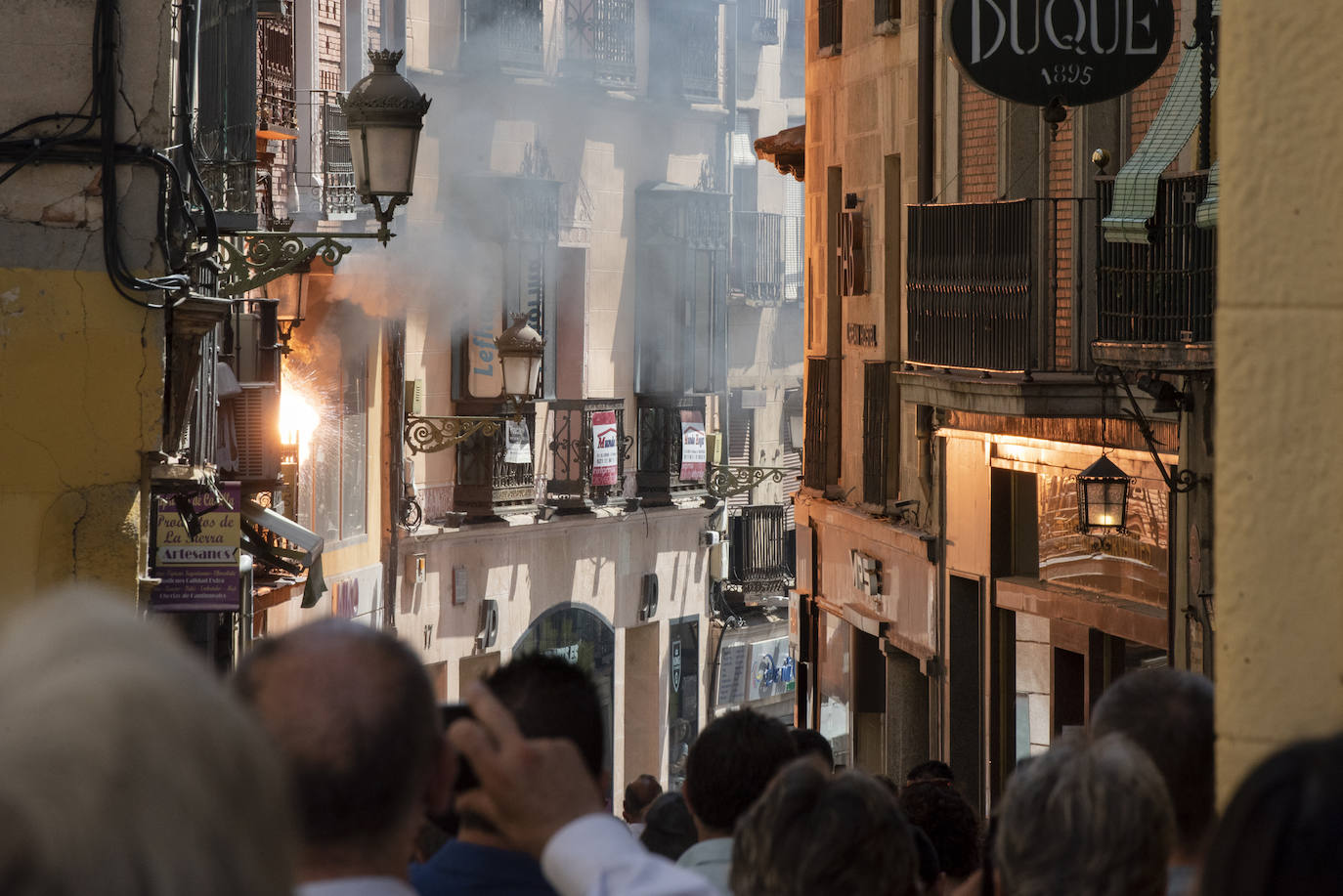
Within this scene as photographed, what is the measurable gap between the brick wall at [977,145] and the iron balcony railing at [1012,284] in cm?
122

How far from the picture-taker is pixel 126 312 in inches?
368

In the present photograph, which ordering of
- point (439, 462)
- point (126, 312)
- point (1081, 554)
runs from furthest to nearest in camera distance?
1. point (439, 462)
2. point (1081, 554)
3. point (126, 312)

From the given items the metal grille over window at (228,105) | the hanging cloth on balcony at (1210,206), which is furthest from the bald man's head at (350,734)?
the hanging cloth on balcony at (1210,206)

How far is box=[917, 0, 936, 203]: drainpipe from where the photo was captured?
17.8 m

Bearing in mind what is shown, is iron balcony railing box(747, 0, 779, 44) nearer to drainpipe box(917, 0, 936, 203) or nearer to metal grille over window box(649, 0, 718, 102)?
→ metal grille over window box(649, 0, 718, 102)

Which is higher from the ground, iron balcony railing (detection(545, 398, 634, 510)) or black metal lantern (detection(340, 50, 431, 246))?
black metal lantern (detection(340, 50, 431, 246))

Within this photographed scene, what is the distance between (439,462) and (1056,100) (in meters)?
15.8

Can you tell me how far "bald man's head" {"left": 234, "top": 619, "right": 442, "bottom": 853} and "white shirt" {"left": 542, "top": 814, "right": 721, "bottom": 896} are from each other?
1.26 feet

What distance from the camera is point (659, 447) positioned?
3153cm

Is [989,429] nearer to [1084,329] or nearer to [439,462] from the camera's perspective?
[1084,329]

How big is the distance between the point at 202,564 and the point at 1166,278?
20.4 feet

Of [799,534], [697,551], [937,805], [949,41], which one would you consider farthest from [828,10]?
[937,805]

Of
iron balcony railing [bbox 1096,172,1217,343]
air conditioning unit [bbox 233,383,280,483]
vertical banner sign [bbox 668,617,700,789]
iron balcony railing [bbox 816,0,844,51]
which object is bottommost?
vertical banner sign [bbox 668,617,700,789]

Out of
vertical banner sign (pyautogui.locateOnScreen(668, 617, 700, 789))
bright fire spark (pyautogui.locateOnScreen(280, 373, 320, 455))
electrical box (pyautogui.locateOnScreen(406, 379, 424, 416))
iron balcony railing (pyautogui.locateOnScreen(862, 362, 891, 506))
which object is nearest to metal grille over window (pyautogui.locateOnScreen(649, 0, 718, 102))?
electrical box (pyautogui.locateOnScreen(406, 379, 424, 416))
